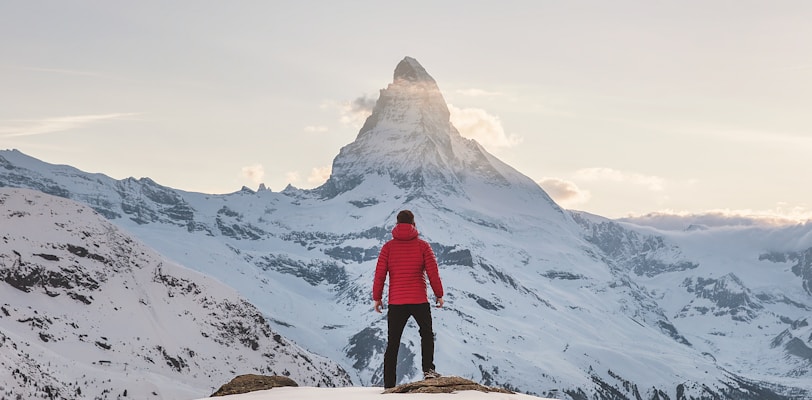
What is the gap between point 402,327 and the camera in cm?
2552

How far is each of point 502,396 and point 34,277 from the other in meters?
137

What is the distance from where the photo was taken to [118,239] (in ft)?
568

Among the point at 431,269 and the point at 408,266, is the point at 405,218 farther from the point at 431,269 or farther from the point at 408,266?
the point at 431,269

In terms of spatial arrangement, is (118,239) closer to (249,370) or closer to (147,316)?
(147,316)

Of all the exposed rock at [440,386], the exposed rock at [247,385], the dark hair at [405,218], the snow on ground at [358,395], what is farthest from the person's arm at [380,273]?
the exposed rock at [247,385]

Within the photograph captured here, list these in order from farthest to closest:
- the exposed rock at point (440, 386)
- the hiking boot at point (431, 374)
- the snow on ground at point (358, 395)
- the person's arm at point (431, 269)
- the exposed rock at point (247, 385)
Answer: the exposed rock at point (247, 385), the hiking boot at point (431, 374), the person's arm at point (431, 269), the exposed rock at point (440, 386), the snow on ground at point (358, 395)

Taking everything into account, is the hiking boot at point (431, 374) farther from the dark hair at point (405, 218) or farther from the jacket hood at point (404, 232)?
the dark hair at point (405, 218)

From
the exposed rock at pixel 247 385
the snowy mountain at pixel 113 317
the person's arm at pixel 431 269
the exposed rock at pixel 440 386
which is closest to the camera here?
the exposed rock at pixel 440 386

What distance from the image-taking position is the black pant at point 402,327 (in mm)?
25125

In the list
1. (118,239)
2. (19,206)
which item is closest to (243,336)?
(118,239)

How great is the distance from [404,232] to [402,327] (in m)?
2.59

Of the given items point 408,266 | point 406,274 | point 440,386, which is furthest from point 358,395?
point 408,266

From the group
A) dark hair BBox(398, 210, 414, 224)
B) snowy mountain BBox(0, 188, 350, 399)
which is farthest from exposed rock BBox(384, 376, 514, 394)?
snowy mountain BBox(0, 188, 350, 399)

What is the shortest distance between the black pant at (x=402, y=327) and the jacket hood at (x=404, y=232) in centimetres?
A: 179
